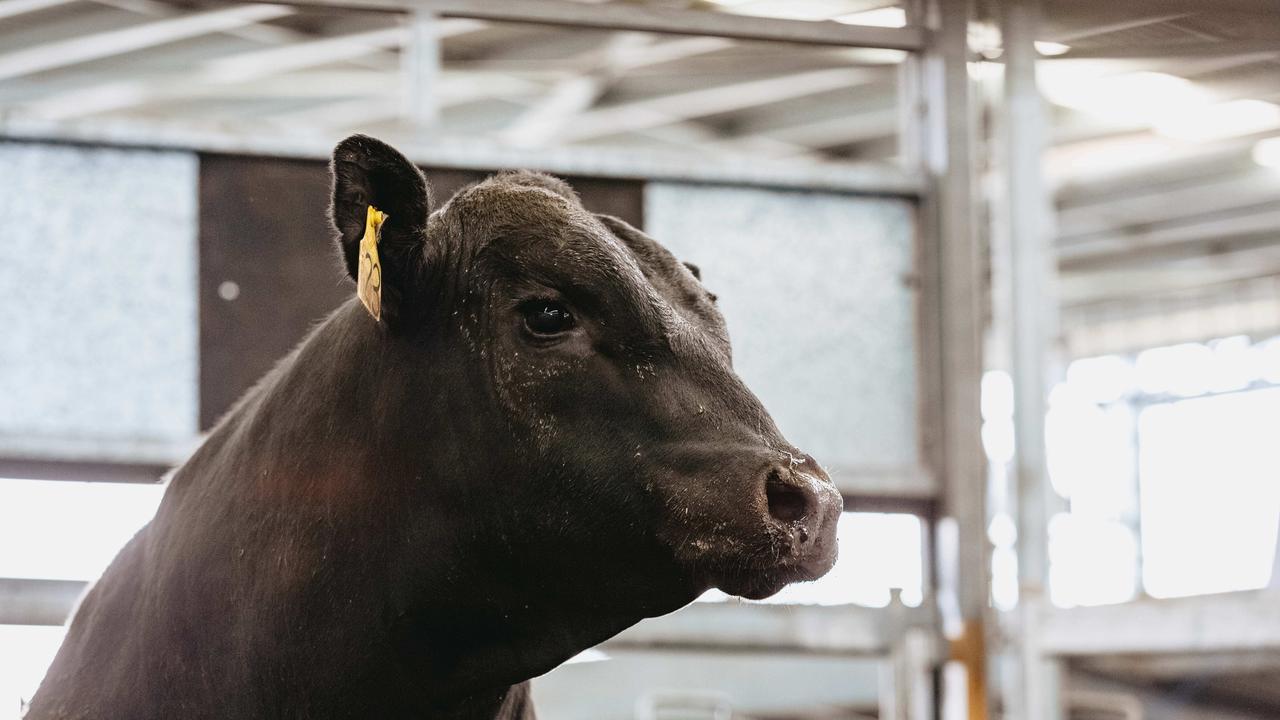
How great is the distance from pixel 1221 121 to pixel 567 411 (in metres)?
7.10

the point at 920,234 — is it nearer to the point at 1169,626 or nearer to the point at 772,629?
the point at 772,629

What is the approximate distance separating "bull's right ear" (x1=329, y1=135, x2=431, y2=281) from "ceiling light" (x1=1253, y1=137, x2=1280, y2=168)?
8768 millimetres

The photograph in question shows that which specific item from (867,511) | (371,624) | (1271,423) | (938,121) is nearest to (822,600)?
(867,511)

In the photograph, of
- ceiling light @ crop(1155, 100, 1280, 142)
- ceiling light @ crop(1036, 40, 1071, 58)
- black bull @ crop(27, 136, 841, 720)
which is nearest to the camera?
black bull @ crop(27, 136, 841, 720)

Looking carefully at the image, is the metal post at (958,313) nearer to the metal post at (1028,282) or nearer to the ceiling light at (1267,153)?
the metal post at (1028,282)

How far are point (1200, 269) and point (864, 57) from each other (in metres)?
9.86

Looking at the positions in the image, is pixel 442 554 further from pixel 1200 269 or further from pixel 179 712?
pixel 1200 269

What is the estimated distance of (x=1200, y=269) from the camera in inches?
603

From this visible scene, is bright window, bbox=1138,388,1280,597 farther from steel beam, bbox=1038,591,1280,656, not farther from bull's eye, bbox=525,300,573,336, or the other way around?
bull's eye, bbox=525,300,573,336

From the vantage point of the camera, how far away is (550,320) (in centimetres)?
216

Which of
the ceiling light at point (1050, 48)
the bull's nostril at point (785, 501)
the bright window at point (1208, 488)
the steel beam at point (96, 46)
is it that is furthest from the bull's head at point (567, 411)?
the bright window at point (1208, 488)

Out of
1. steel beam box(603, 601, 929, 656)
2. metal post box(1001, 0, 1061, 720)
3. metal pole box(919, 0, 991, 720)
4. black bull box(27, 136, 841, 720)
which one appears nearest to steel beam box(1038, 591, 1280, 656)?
metal post box(1001, 0, 1061, 720)

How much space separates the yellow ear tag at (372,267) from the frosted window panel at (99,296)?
268 centimetres

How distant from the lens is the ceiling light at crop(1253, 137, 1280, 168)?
10.4m
